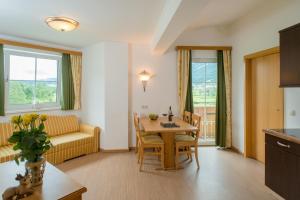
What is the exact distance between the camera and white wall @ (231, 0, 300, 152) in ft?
9.15

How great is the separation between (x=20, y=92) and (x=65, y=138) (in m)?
1.34

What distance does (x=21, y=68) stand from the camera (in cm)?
391

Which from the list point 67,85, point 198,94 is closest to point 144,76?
point 198,94

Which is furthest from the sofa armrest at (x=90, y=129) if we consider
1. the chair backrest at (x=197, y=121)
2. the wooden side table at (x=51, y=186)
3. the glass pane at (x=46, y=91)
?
the wooden side table at (x=51, y=186)

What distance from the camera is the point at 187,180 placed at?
2912 millimetres

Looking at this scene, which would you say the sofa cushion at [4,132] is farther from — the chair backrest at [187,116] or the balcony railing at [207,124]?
the balcony railing at [207,124]

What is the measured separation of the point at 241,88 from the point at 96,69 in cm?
328

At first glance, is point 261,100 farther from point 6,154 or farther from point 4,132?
point 4,132

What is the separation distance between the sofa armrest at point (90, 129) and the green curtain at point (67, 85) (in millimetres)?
556

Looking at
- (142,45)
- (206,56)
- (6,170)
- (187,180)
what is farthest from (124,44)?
(6,170)

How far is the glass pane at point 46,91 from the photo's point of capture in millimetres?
4184

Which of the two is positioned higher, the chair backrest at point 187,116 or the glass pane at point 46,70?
the glass pane at point 46,70

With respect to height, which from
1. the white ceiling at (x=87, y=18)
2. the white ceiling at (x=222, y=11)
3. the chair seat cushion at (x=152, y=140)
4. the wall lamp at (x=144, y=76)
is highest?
the white ceiling at (x=222, y=11)

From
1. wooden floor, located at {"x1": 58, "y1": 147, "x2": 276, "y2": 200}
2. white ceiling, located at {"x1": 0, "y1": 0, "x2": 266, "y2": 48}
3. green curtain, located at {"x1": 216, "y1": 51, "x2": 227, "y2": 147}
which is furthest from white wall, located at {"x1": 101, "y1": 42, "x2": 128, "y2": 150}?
green curtain, located at {"x1": 216, "y1": 51, "x2": 227, "y2": 147}
